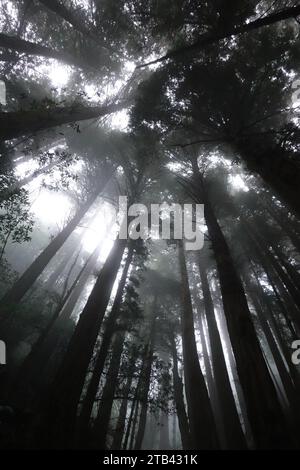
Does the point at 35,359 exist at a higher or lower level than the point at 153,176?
lower

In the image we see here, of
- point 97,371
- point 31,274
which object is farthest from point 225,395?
point 31,274

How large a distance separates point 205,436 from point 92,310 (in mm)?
4878

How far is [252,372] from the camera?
5.52 meters

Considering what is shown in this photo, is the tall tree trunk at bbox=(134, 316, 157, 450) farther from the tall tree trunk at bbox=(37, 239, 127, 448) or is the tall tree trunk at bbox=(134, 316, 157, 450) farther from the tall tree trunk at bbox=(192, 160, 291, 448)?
the tall tree trunk at bbox=(192, 160, 291, 448)

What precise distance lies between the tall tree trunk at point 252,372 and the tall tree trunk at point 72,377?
368 cm

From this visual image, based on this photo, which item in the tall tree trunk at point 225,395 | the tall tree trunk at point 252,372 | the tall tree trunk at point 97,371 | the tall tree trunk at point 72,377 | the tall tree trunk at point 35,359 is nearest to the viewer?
the tall tree trunk at point 252,372

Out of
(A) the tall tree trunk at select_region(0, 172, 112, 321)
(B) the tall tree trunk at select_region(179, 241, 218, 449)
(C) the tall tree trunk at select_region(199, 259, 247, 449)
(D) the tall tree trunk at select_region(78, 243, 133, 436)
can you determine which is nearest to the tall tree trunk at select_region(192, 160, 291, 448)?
(B) the tall tree trunk at select_region(179, 241, 218, 449)

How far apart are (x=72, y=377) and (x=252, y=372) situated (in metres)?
4.09

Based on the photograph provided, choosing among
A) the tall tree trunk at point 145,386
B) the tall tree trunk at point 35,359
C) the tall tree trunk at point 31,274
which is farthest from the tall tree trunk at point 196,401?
the tall tree trunk at point 31,274

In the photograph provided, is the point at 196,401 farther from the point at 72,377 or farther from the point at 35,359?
the point at 35,359

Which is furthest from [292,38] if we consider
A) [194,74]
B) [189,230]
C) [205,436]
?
[205,436]

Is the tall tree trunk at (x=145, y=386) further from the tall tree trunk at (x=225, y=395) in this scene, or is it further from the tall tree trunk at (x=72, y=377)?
the tall tree trunk at (x=72, y=377)

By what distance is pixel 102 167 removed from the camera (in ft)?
51.9

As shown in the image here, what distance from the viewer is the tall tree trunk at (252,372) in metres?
4.74
